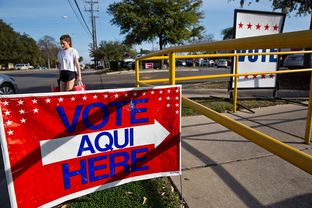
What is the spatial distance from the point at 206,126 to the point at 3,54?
77091mm

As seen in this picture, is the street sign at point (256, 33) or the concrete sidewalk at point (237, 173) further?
the street sign at point (256, 33)

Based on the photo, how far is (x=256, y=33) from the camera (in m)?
6.07

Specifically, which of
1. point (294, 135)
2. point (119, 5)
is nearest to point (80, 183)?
point (294, 135)

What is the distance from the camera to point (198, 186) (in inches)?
95.2

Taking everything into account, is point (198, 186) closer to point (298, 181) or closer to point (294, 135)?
point (298, 181)

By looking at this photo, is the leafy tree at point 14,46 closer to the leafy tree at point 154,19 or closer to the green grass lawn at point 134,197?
the leafy tree at point 154,19

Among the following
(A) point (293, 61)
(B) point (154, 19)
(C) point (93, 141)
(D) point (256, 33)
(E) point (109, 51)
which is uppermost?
(B) point (154, 19)

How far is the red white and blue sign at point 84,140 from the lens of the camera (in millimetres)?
1570

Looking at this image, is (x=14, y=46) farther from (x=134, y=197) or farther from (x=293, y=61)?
(x=134, y=197)

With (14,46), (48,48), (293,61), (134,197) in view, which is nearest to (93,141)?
(134,197)

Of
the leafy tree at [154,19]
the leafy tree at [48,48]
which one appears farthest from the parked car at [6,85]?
the leafy tree at [48,48]

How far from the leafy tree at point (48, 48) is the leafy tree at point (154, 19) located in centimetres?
7984

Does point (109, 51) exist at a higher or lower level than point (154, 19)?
lower

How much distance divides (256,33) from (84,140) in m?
5.69
